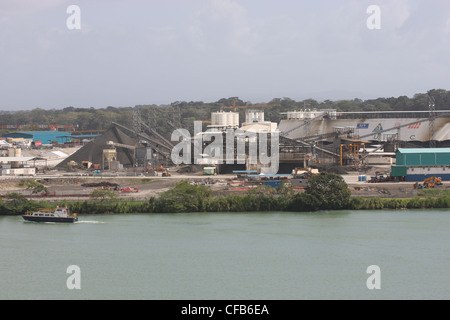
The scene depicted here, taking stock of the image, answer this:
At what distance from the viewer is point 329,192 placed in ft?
47.9

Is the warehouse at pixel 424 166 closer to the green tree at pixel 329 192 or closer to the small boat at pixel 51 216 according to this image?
the green tree at pixel 329 192

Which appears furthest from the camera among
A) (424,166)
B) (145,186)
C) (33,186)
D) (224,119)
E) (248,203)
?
(224,119)

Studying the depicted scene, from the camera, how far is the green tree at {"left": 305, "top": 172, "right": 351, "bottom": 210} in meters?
14.4

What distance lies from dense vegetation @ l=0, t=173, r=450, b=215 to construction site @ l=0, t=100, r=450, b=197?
2.33 metres

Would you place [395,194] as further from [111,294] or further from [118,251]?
[111,294]

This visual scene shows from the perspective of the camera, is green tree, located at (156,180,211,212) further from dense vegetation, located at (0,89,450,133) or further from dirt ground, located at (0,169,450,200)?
dense vegetation, located at (0,89,450,133)

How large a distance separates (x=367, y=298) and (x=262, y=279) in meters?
1.43

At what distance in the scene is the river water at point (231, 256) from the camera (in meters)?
8.78

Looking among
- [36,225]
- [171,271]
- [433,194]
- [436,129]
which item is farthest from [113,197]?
[436,129]

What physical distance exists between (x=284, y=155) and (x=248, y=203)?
282 inches

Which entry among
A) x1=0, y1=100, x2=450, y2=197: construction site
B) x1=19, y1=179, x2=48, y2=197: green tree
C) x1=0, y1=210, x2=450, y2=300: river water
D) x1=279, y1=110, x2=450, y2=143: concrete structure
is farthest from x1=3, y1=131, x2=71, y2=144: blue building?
x1=0, y1=210, x2=450, y2=300: river water

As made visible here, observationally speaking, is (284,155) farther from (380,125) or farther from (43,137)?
(43,137)

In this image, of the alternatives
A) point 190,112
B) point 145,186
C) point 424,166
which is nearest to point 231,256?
point 145,186

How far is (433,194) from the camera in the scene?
15.9 metres
